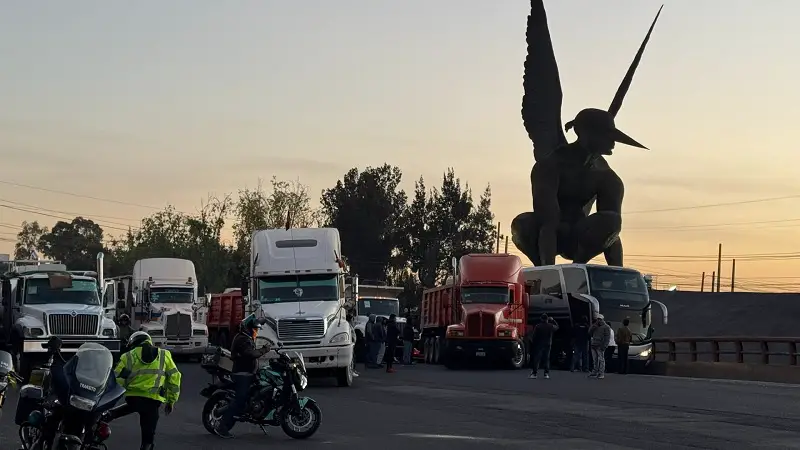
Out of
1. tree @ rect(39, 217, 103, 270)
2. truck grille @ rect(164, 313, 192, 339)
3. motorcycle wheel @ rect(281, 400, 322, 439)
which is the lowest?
motorcycle wheel @ rect(281, 400, 322, 439)

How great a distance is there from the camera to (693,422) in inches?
818

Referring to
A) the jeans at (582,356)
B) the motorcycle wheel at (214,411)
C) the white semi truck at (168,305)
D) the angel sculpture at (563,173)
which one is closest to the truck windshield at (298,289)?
the jeans at (582,356)

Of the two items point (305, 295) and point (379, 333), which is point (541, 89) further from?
point (305, 295)

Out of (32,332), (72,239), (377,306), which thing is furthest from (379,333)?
(72,239)

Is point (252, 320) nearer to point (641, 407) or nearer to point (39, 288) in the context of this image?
point (641, 407)

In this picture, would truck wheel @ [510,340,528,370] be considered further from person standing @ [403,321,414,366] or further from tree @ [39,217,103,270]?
tree @ [39,217,103,270]

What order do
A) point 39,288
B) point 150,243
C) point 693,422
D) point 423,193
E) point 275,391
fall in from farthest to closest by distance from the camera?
point 150,243, point 423,193, point 39,288, point 693,422, point 275,391

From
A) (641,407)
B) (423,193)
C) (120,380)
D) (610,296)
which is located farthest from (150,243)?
(120,380)

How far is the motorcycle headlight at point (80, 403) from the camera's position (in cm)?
1178

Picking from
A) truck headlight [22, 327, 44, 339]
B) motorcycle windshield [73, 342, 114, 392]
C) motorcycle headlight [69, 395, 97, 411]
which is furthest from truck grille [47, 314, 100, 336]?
motorcycle headlight [69, 395, 97, 411]

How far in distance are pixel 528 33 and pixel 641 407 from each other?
4144 cm

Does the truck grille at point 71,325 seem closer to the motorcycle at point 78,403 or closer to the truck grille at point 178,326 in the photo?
the truck grille at point 178,326

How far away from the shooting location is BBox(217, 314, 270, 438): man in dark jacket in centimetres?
1794

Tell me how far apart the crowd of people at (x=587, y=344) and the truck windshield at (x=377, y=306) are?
30.9ft
